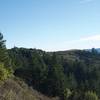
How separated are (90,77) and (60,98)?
41.9m

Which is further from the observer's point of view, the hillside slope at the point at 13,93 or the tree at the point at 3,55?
the tree at the point at 3,55

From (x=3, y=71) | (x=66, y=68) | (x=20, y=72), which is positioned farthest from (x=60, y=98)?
(x=66, y=68)

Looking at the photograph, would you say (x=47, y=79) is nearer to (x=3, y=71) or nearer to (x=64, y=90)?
(x=64, y=90)

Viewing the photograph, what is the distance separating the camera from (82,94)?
8256 centimetres

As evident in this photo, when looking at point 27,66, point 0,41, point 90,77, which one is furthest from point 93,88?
point 0,41

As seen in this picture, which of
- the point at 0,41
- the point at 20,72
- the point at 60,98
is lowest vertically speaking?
the point at 60,98

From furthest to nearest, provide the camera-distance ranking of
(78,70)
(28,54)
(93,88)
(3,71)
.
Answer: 1. (28,54)
2. (78,70)
3. (93,88)
4. (3,71)

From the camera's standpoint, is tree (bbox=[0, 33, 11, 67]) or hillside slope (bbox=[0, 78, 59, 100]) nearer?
hillside slope (bbox=[0, 78, 59, 100])

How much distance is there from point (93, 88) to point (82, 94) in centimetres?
1841

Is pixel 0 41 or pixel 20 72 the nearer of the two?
pixel 0 41

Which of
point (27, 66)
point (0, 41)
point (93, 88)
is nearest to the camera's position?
point (0, 41)

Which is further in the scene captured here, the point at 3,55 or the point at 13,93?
Answer: the point at 3,55

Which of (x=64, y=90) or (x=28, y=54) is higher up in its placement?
(x=28, y=54)

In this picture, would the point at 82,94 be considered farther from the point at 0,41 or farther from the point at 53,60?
the point at 0,41
